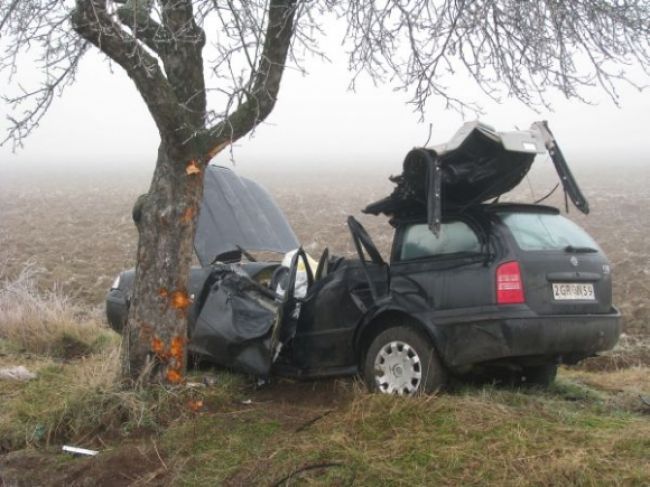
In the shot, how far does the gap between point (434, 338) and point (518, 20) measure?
305cm

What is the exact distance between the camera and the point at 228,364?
22.1ft

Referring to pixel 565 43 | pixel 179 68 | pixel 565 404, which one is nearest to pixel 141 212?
pixel 179 68

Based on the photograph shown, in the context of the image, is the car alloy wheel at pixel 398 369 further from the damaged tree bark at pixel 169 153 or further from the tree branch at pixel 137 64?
the tree branch at pixel 137 64

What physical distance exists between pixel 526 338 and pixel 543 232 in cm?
95

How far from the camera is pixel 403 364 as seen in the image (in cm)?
570

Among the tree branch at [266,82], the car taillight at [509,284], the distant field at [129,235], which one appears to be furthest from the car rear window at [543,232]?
the distant field at [129,235]

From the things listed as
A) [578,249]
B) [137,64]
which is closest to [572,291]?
[578,249]

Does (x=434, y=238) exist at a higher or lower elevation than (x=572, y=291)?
higher

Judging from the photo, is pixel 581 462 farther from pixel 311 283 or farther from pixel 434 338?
pixel 311 283

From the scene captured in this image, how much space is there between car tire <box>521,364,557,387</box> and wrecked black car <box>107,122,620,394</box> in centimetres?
1

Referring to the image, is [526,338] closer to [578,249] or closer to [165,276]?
[578,249]

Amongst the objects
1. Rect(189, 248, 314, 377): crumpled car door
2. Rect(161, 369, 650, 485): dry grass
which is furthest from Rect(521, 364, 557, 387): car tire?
Rect(189, 248, 314, 377): crumpled car door

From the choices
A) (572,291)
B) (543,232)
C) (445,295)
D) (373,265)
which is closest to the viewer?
(572,291)

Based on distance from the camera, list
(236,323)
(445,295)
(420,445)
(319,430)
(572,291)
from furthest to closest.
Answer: (236,323) → (445,295) → (572,291) → (319,430) → (420,445)
